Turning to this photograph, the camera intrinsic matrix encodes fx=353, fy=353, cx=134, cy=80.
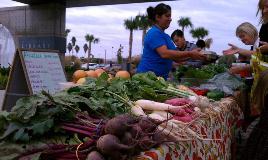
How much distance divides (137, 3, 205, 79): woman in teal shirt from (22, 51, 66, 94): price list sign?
1.34m

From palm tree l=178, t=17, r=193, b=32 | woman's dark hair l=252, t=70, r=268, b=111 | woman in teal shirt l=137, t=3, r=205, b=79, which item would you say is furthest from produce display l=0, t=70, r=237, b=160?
palm tree l=178, t=17, r=193, b=32

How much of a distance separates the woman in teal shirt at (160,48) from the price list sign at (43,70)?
4.40 ft

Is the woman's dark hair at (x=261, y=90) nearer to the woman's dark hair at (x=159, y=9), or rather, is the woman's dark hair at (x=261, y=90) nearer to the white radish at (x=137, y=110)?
the white radish at (x=137, y=110)

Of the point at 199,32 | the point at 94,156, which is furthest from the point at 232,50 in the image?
the point at 199,32

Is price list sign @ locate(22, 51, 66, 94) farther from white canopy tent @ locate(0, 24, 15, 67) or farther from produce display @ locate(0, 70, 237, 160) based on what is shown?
white canopy tent @ locate(0, 24, 15, 67)

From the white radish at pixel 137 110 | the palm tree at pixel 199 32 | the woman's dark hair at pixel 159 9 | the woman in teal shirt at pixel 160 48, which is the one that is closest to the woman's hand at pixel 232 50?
the woman in teal shirt at pixel 160 48

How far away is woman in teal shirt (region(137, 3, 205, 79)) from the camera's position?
3879 millimetres

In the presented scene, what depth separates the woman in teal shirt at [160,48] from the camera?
3.88m

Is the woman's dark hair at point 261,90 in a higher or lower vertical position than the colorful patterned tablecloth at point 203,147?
higher

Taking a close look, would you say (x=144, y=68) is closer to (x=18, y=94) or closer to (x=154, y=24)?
(x=154, y=24)

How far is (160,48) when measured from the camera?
3.88m

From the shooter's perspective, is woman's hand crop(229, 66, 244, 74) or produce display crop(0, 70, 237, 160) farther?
woman's hand crop(229, 66, 244, 74)

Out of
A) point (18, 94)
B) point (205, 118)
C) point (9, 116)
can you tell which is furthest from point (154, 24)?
point (9, 116)

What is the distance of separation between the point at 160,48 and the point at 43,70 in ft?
6.84
